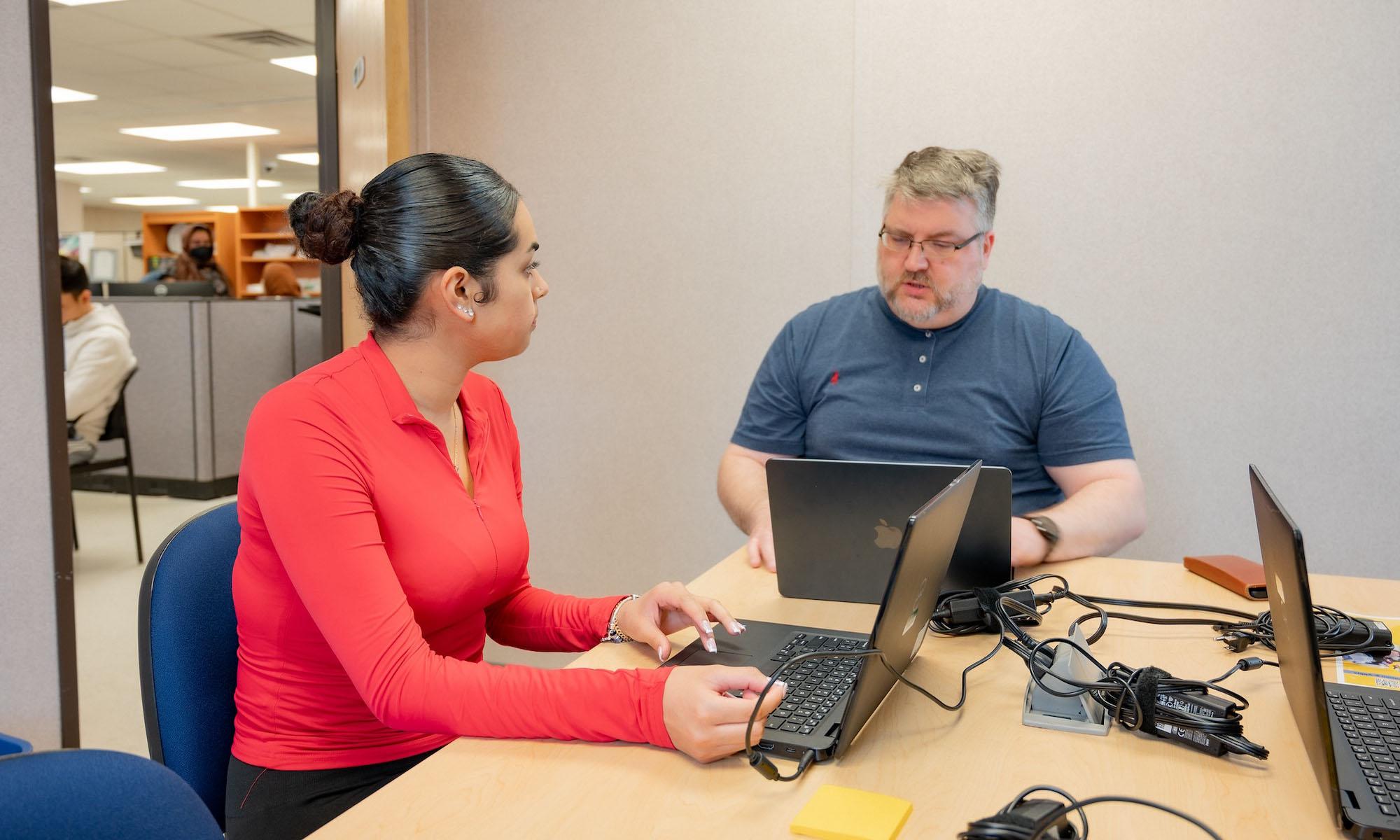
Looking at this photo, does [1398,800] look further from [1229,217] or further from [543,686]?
[1229,217]

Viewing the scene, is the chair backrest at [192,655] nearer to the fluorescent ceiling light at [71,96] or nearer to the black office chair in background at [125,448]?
the black office chair in background at [125,448]

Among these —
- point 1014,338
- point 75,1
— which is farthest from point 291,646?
point 75,1

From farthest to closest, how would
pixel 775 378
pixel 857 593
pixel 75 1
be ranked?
pixel 75 1
pixel 775 378
pixel 857 593

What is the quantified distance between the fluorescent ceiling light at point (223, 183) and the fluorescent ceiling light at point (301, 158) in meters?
1.35

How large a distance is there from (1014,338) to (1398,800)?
1.29 m

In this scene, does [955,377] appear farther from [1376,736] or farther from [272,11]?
[272,11]

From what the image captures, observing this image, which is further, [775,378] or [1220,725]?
[775,378]

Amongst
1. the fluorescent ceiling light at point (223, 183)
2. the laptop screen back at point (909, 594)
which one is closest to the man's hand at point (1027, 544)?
the laptop screen back at point (909, 594)

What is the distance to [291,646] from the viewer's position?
3.83 feet

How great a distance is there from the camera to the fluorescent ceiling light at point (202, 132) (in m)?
9.60

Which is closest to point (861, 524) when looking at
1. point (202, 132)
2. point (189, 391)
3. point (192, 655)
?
point (192, 655)

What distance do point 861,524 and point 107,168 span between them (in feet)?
45.2

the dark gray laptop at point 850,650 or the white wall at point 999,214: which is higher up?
the white wall at point 999,214

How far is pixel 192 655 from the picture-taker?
45.9 inches
